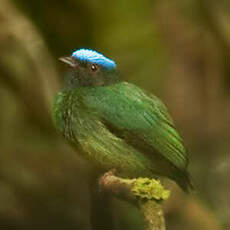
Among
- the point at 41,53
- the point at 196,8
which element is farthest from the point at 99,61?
the point at 196,8

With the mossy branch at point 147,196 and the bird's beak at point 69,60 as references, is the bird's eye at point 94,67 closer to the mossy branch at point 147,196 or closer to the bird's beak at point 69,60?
the bird's beak at point 69,60

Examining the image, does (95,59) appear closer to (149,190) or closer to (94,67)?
(94,67)

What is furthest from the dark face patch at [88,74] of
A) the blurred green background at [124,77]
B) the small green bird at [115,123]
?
the blurred green background at [124,77]

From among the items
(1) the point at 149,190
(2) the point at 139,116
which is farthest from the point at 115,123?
(1) the point at 149,190

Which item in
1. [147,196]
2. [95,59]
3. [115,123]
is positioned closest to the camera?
[147,196]

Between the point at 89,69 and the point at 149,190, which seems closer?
the point at 149,190

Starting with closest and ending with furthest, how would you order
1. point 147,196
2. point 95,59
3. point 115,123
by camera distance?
1. point 147,196
2. point 95,59
3. point 115,123
